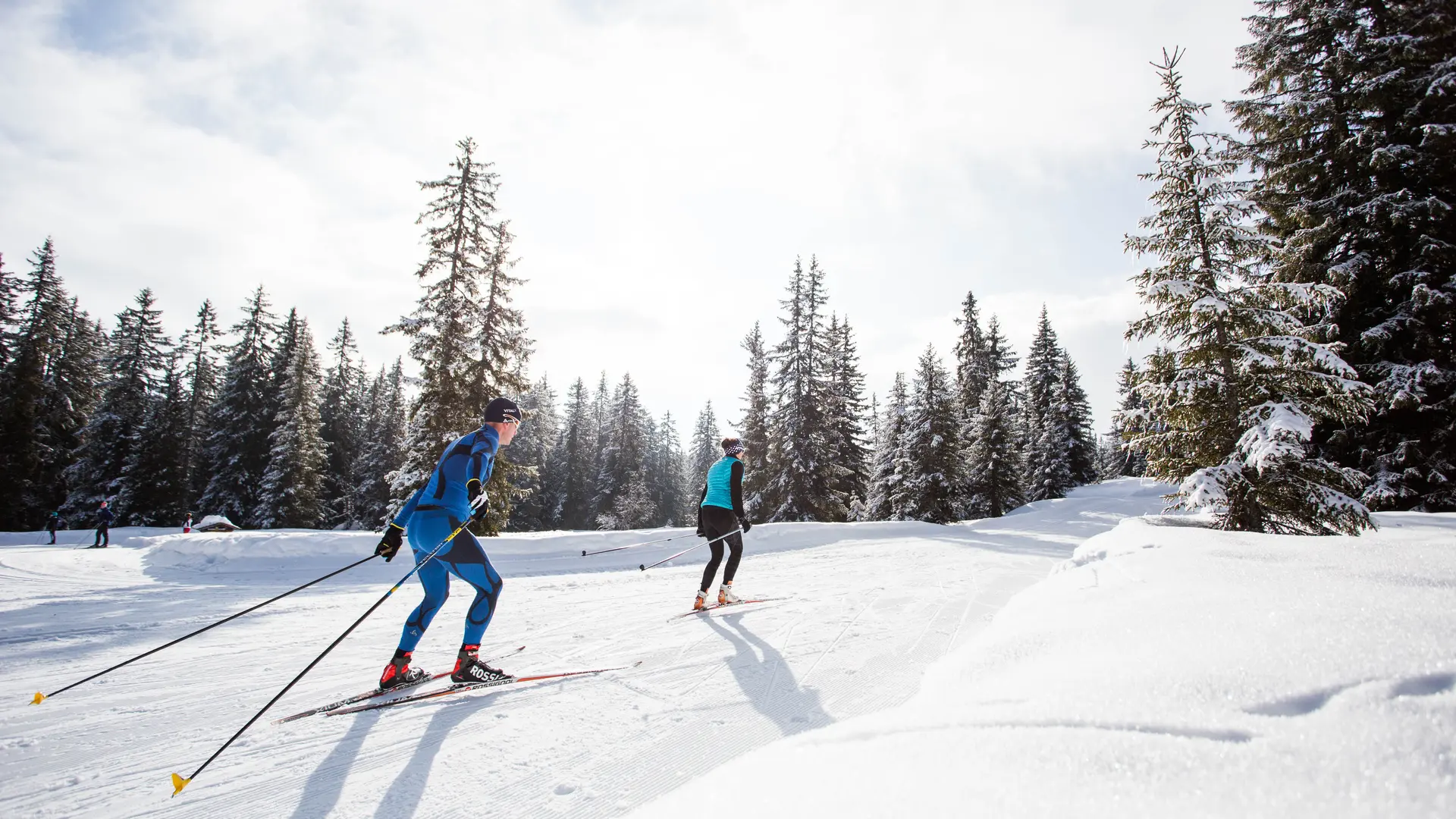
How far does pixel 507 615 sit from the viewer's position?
7.02 metres

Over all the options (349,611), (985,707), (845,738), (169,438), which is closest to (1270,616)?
(985,707)

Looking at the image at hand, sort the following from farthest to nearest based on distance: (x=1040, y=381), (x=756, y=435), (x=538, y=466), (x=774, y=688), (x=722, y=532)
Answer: (x=538, y=466) < (x=1040, y=381) < (x=756, y=435) < (x=722, y=532) < (x=774, y=688)

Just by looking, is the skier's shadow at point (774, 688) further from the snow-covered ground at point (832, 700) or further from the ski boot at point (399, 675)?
the ski boot at point (399, 675)

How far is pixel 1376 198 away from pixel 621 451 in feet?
169

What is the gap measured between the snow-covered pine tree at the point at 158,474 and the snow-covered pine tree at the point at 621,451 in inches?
1140

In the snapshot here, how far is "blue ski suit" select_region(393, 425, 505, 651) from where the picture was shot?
15.3 ft

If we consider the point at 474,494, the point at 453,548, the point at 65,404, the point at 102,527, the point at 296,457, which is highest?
the point at 65,404

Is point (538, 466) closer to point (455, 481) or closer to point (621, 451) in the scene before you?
point (621, 451)

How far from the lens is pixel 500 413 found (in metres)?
5.16

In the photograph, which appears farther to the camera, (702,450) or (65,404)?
(702,450)

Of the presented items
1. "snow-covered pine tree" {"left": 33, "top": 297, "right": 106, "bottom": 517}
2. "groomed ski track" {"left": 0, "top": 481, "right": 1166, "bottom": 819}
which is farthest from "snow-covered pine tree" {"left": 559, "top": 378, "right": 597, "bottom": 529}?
"groomed ski track" {"left": 0, "top": 481, "right": 1166, "bottom": 819}

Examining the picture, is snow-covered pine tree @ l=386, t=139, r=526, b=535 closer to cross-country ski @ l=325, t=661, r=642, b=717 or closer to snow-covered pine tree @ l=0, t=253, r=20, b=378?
cross-country ski @ l=325, t=661, r=642, b=717

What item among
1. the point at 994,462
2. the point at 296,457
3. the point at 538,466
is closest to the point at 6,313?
the point at 296,457

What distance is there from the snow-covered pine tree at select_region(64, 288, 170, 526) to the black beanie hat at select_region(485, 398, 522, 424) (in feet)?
145
